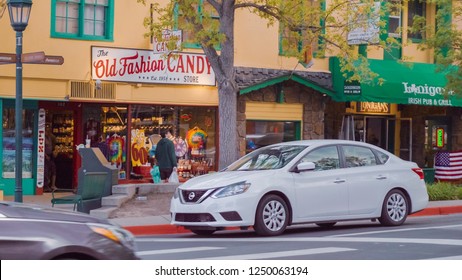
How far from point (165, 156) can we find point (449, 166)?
34.2 feet

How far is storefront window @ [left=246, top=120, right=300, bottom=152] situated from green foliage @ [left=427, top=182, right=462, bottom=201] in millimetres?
5016

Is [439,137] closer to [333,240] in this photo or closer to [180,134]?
[180,134]

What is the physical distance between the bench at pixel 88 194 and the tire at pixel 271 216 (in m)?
4.93

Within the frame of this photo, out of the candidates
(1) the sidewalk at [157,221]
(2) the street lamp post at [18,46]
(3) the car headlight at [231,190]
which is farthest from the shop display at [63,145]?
(3) the car headlight at [231,190]

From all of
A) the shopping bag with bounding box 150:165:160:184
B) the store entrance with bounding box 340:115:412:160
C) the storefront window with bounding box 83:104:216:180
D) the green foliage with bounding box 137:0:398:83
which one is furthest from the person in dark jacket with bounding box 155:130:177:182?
the store entrance with bounding box 340:115:412:160

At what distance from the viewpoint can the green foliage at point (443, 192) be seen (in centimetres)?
2162

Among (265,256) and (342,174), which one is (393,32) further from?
(265,256)

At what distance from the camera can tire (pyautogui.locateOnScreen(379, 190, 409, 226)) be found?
15.2 metres

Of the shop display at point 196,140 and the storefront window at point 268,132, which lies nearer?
the shop display at point 196,140

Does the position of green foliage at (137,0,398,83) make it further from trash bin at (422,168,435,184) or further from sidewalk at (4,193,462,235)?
trash bin at (422,168,435,184)

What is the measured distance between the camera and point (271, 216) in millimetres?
13812

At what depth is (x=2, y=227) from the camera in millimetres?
6902

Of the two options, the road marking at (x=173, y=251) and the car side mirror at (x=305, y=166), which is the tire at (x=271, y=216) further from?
the road marking at (x=173, y=251)

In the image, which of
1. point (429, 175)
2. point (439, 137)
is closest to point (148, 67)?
point (429, 175)
